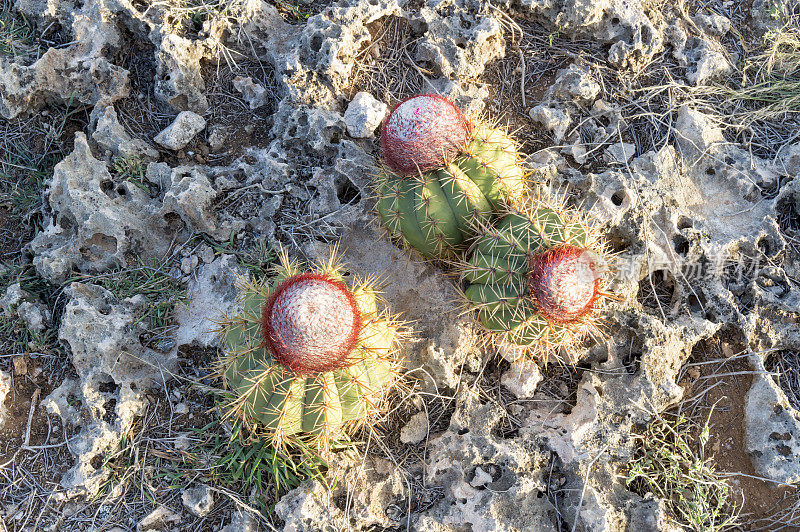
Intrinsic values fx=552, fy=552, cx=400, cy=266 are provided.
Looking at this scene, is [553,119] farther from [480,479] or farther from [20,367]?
[20,367]

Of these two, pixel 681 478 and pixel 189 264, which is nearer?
pixel 681 478

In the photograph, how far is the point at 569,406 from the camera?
3072mm

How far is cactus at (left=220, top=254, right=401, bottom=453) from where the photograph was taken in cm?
231

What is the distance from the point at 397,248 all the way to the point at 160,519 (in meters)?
1.94

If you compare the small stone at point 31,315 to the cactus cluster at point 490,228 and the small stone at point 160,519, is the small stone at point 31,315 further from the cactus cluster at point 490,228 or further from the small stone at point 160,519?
the cactus cluster at point 490,228

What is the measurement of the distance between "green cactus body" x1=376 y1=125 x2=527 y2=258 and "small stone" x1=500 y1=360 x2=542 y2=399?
79cm

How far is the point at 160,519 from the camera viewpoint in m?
2.84

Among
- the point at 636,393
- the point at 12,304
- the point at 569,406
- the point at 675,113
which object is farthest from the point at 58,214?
the point at 675,113

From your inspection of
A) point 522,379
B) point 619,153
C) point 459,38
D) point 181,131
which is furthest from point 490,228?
point 181,131

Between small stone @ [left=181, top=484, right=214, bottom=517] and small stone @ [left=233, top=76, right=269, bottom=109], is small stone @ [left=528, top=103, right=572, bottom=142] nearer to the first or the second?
small stone @ [left=233, top=76, right=269, bottom=109]

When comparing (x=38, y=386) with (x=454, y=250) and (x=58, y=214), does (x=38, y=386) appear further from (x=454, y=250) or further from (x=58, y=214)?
(x=454, y=250)

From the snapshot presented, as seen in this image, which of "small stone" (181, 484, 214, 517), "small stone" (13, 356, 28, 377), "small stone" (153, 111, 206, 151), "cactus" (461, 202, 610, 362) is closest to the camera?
"cactus" (461, 202, 610, 362)

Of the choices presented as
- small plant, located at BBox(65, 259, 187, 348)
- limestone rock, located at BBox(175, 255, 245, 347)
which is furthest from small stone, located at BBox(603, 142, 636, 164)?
small plant, located at BBox(65, 259, 187, 348)

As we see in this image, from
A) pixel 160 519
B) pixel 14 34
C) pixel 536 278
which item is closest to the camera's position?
pixel 536 278
